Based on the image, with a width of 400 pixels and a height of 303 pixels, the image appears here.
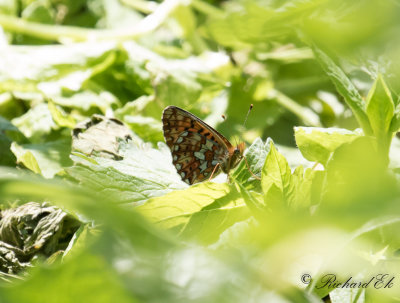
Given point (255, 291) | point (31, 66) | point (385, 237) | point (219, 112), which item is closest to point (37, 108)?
point (31, 66)

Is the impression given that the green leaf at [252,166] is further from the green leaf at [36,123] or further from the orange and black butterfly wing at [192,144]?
the green leaf at [36,123]

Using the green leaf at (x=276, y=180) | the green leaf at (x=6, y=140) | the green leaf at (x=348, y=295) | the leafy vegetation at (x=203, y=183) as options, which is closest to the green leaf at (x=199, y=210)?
the leafy vegetation at (x=203, y=183)

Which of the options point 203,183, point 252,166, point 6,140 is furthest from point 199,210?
point 6,140

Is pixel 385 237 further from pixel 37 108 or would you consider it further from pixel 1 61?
pixel 1 61

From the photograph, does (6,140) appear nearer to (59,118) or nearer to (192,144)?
(59,118)

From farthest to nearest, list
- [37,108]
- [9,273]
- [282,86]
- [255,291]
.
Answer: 1. [282,86]
2. [37,108]
3. [9,273]
4. [255,291]

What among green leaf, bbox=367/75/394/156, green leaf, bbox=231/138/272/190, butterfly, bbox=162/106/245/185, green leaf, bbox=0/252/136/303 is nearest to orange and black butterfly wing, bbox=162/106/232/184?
butterfly, bbox=162/106/245/185
